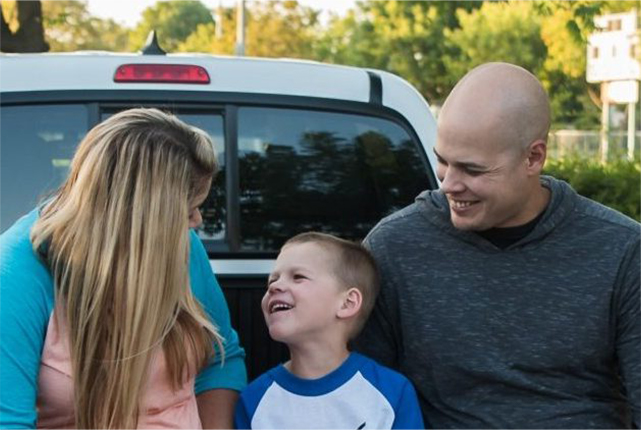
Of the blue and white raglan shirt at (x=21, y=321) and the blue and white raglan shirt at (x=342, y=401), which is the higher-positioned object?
the blue and white raglan shirt at (x=21, y=321)

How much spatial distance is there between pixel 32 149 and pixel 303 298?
113 centimetres

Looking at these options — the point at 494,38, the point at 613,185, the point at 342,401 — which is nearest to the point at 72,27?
the point at 613,185

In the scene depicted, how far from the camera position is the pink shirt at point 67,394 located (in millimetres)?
2508

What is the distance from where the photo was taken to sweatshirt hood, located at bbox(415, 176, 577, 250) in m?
2.86

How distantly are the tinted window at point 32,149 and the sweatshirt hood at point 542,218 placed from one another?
1.17 m

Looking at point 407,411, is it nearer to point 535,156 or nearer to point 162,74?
point 535,156

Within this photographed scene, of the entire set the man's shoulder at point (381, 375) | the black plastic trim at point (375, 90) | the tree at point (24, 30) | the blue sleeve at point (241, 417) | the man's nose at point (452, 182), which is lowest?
the blue sleeve at point (241, 417)

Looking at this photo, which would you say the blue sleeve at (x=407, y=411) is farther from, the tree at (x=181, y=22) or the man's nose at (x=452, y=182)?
the tree at (x=181, y=22)

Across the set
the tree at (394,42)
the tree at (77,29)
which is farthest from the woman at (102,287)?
the tree at (394,42)

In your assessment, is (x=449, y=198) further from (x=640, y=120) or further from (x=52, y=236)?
(x=640, y=120)

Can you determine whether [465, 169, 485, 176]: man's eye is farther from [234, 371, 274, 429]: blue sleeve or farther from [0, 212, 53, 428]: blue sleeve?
[0, 212, 53, 428]: blue sleeve

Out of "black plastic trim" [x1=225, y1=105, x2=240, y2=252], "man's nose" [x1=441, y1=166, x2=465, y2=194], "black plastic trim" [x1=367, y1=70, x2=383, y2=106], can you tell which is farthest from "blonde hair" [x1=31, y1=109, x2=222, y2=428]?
"black plastic trim" [x1=367, y1=70, x2=383, y2=106]

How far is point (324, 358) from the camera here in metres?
2.87

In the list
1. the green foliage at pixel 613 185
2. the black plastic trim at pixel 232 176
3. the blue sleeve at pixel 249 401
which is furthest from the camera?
the green foliage at pixel 613 185
